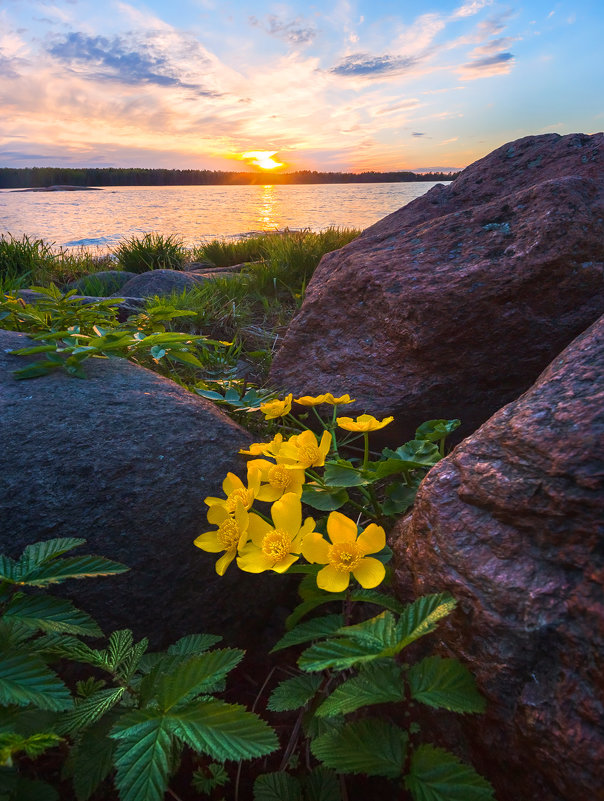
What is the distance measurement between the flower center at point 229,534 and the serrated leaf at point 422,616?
54cm

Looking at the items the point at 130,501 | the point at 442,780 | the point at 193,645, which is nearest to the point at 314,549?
the point at 193,645

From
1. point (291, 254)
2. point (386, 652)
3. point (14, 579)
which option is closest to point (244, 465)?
point (14, 579)

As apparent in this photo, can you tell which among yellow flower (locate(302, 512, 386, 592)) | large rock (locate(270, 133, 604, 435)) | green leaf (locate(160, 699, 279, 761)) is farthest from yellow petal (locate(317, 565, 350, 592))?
large rock (locate(270, 133, 604, 435))

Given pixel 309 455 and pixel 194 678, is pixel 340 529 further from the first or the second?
pixel 194 678

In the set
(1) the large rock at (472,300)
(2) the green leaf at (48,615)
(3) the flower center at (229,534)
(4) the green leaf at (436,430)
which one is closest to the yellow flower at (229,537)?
(3) the flower center at (229,534)

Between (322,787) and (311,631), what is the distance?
34cm

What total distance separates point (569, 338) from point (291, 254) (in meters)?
5.04

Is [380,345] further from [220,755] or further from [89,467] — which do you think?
[220,755]

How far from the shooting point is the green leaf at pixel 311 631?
1.29 m

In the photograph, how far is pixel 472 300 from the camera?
249cm

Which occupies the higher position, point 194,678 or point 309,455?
point 309,455

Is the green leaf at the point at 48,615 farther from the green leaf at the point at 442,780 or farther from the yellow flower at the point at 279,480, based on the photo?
the green leaf at the point at 442,780

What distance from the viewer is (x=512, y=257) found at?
97.7 inches

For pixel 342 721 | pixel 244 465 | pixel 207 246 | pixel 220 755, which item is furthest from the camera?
pixel 207 246
